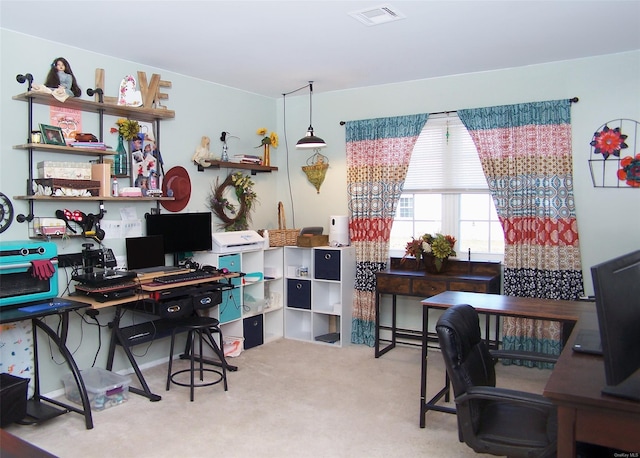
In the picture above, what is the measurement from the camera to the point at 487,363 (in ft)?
8.42

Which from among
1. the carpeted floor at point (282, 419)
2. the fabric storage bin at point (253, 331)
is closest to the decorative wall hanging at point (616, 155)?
the carpeted floor at point (282, 419)

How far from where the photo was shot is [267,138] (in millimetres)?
5410

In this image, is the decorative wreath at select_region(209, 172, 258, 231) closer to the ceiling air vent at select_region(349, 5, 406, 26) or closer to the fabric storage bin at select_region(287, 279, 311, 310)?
the fabric storage bin at select_region(287, 279, 311, 310)

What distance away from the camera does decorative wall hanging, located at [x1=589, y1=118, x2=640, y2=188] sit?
4.05 meters

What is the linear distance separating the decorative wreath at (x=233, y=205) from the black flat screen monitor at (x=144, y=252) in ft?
3.07

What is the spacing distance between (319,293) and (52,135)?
2869 millimetres

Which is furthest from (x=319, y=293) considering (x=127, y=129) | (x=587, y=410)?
(x=587, y=410)

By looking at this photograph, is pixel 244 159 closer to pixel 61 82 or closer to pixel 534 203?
pixel 61 82

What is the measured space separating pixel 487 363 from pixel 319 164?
3.34 meters

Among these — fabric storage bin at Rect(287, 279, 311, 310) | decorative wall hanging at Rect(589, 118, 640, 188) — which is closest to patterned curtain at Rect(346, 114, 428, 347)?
fabric storage bin at Rect(287, 279, 311, 310)

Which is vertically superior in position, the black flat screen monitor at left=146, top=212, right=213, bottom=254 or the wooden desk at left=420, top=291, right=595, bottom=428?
the black flat screen monitor at left=146, top=212, right=213, bottom=254

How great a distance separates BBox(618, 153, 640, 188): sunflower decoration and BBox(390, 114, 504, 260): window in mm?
1076

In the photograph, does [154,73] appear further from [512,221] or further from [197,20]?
[512,221]

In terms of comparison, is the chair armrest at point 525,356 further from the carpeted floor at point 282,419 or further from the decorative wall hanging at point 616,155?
the decorative wall hanging at point 616,155
